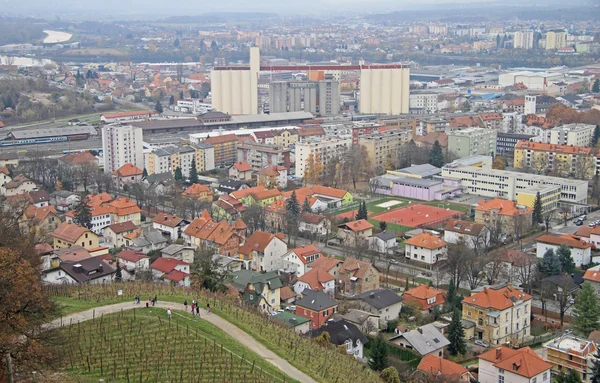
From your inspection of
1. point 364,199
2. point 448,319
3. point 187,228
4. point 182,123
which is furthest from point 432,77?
point 448,319

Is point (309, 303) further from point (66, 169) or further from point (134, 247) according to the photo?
point (66, 169)

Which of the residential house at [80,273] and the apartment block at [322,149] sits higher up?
the apartment block at [322,149]

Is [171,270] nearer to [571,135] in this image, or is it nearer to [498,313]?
[498,313]

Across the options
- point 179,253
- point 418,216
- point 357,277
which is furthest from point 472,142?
point 179,253

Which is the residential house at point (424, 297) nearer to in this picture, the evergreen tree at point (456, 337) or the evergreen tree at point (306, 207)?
the evergreen tree at point (456, 337)

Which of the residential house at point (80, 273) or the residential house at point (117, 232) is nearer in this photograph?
the residential house at point (80, 273)

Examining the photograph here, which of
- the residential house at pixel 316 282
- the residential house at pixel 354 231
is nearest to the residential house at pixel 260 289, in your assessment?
the residential house at pixel 316 282
